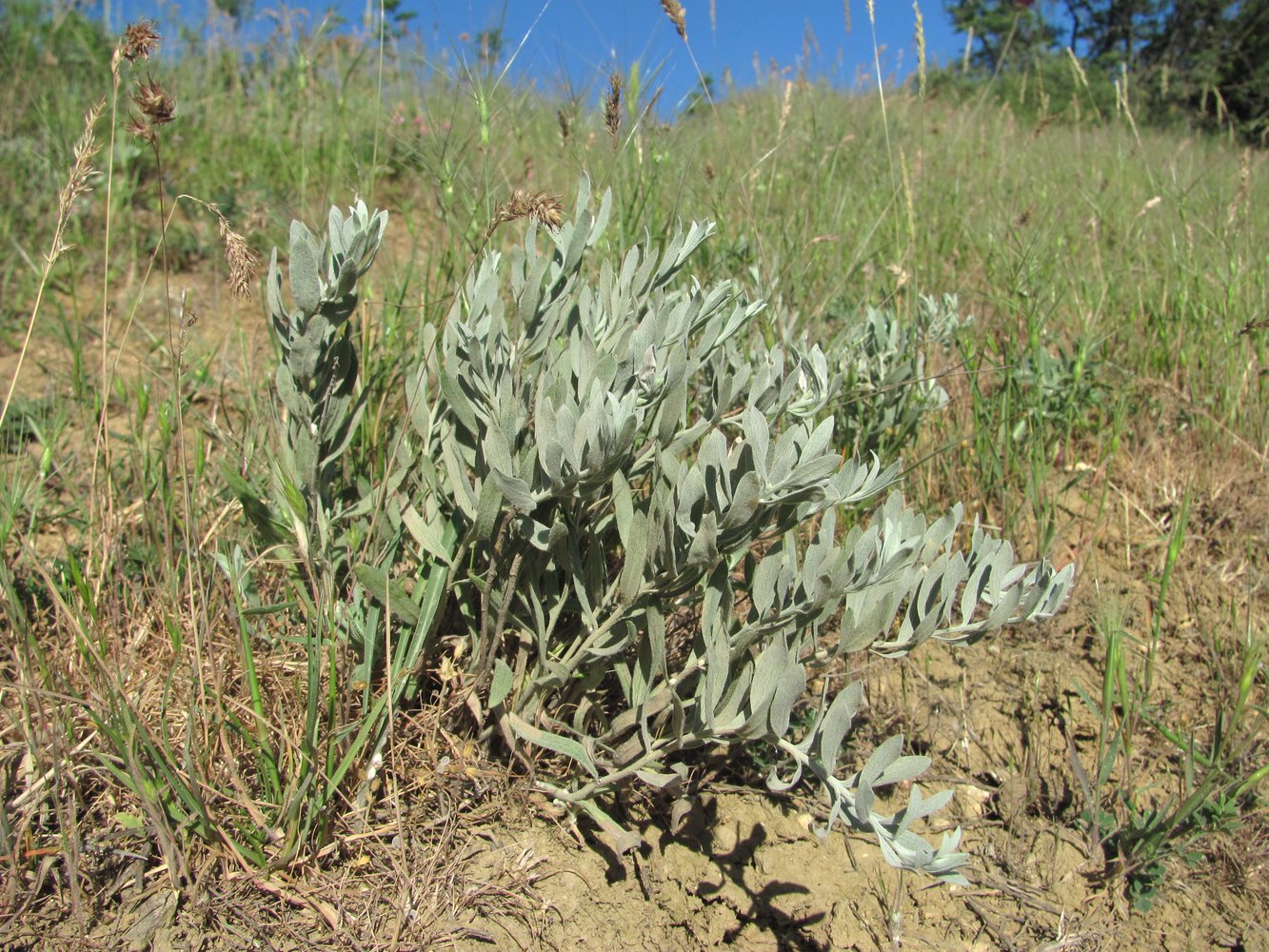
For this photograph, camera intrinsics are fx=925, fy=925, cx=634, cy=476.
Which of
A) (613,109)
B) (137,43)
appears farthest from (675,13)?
(137,43)

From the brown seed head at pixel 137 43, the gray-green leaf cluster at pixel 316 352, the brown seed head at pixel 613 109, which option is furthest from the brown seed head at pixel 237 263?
the brown seed head at pixel 613 109

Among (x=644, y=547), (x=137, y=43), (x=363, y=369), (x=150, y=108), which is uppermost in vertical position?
(x=137, y=43)

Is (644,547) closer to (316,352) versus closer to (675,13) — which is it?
(316,352)

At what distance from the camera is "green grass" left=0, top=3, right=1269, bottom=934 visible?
146 cm

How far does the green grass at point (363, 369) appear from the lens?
4.78ft

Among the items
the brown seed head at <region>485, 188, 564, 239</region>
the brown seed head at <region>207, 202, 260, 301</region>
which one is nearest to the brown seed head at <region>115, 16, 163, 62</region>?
the brown seed head at <region>207, 202, 260, 301</region>

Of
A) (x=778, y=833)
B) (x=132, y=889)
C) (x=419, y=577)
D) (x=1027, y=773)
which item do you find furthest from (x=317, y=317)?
(x=1027, y=773)

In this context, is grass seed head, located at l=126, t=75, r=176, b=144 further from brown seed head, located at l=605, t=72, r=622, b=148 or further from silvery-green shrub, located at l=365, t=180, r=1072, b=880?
brown seed head, located at l=605, t=72, r=622, b=148

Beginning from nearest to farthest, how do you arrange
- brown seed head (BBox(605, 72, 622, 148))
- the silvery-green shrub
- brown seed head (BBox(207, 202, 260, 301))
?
the silvery-green shrub, brown seed head (BBox(207, 202, 260, 301)), brown seed head (BBox(605, 72, 622, 148))

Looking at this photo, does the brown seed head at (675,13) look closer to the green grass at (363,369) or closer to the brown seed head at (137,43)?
the green grass at (363,369)

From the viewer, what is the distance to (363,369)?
6.75 ft

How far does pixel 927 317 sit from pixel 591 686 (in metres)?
1.52

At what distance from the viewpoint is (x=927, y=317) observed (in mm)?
2523

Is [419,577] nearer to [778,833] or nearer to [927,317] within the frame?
[778,833]
